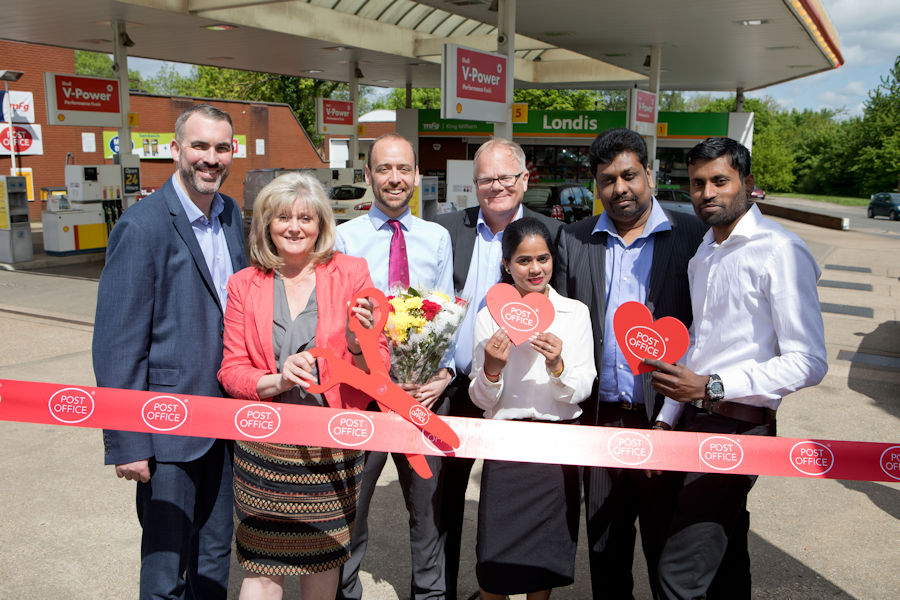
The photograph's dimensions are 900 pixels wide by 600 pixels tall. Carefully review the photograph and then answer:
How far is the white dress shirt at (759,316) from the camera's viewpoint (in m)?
2.40

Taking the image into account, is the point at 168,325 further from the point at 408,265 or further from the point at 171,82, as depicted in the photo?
the point at 171,82

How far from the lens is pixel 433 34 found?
20.2 meters

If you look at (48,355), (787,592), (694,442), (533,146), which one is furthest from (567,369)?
(533,146)

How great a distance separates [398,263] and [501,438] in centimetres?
106

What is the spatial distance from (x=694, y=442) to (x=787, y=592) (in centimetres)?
180

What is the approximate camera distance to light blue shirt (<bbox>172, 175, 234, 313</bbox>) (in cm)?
285

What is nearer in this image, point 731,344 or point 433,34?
point 731,344

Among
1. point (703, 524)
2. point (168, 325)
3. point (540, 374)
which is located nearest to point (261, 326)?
point (168, 325)

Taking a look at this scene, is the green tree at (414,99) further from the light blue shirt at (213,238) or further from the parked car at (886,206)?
the light blue shirt at (213,238)

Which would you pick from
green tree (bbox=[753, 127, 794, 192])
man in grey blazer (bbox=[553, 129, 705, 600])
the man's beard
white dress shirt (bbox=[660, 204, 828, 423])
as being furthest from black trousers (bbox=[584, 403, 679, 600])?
green tree (bbox=[753, 127, 794, 192])

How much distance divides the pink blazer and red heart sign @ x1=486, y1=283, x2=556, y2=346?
0.46 meters

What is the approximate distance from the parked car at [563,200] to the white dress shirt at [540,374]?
1593cm

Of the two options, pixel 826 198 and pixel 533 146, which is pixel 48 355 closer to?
pixel 533 146

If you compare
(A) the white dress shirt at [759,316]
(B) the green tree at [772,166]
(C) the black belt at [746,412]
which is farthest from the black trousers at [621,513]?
(B) the green tree at [772,166]
